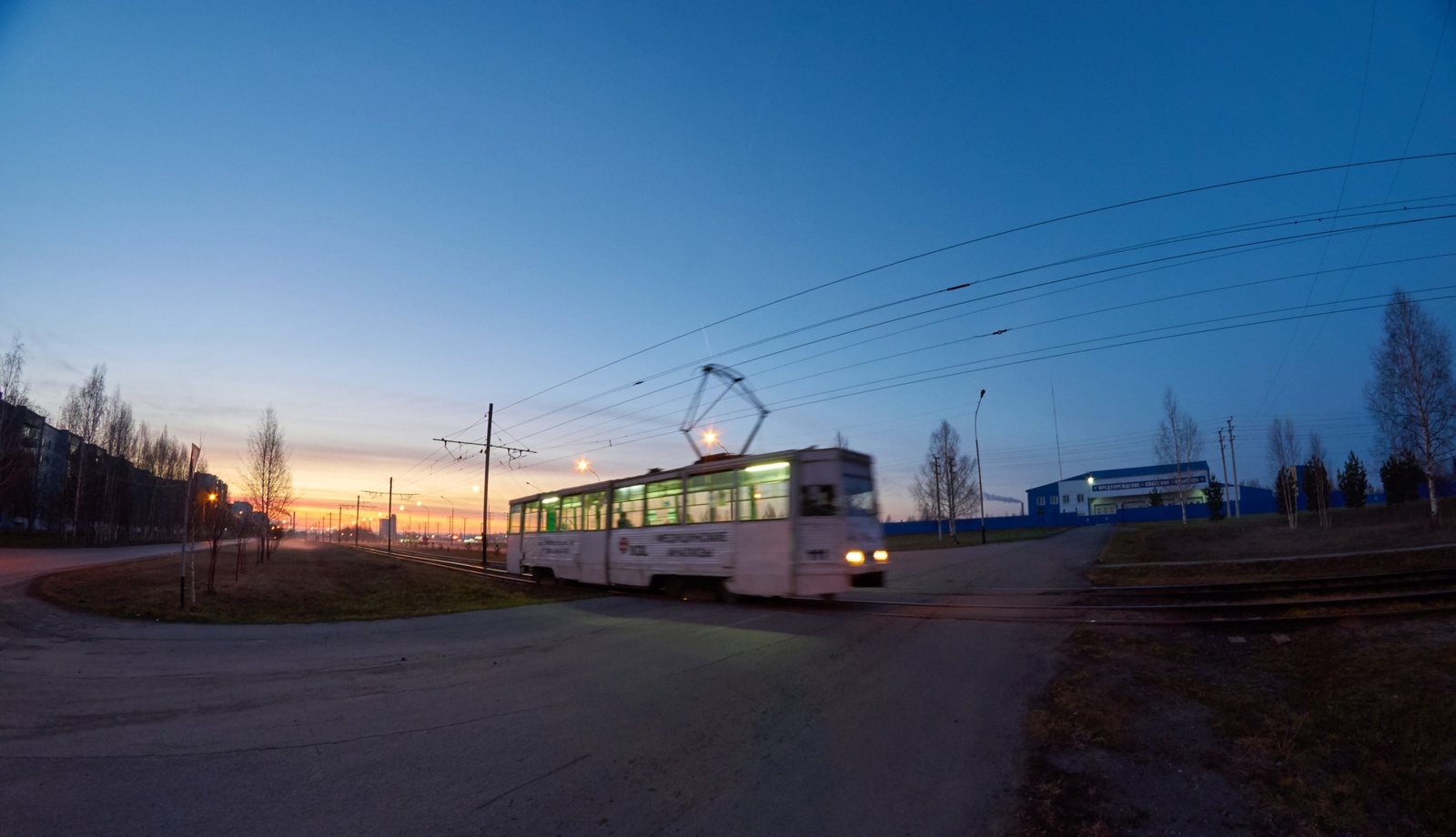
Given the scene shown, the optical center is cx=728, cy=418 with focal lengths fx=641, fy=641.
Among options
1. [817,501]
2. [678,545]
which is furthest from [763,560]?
[678,545]

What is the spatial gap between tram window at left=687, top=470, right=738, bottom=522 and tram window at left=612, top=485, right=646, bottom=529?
2393 mm

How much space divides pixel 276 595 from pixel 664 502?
1120 centimetres

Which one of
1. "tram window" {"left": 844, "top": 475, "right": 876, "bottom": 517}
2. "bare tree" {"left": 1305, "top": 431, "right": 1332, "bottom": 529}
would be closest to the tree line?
"tram window" {"left": 844, "top": 475, "right": 876, "bottom": 517}

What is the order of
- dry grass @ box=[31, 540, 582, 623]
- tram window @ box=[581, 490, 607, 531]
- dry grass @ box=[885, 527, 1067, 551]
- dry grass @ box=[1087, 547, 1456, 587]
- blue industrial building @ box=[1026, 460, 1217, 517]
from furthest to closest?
blue industrial building @ box=[1026, 460, 1217, 517] → dry grass @ box=[885, 527, 1067, 551] → tram window @ box=[581, 490, 607, 531] → dry grass @ box=[1087, 547, 1456, 587] → dry grass @ box=[31, 540, 582, 623]

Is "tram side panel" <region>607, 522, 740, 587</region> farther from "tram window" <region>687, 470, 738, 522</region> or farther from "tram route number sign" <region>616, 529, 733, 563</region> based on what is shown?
"tram window" <region>687, 470, 738, 522</region>

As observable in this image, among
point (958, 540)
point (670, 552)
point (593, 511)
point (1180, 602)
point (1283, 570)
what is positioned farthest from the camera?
point (958, 540)

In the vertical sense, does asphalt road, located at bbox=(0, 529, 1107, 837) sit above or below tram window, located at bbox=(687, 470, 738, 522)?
below

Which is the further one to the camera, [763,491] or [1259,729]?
[763,491]

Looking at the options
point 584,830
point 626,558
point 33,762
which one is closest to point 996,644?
point 584,830

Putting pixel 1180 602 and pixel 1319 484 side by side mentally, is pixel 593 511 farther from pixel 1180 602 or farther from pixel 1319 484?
pixel 1319 484

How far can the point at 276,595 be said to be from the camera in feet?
58.8

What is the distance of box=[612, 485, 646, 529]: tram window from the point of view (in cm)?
1883

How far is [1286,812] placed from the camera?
14.2 feet

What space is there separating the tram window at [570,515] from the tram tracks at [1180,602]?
8.70m
